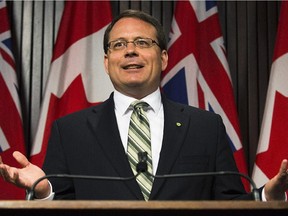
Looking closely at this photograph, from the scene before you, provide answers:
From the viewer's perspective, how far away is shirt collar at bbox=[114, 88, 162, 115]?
99.4 inches

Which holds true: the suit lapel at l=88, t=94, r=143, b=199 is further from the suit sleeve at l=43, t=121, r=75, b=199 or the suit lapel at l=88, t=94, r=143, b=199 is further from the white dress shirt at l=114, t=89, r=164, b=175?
the suit sleeve at l=43, t=121, r=75, b=199

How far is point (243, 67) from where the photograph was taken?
13.0ft

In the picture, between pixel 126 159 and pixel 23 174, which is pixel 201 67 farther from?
pixel 23 174

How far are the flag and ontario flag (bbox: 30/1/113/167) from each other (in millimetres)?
115

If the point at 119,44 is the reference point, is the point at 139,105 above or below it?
below

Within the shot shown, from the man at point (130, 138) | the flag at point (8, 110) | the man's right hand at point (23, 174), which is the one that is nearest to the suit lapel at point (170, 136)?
the man at point (130, 138)

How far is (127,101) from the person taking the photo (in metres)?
2.54

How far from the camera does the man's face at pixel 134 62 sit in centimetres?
252

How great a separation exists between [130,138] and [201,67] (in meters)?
1.43

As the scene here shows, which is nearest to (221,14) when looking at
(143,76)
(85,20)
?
(85,20)

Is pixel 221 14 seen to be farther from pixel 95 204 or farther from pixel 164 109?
pixel 95 204

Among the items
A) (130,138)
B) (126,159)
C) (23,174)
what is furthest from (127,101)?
(23,174)

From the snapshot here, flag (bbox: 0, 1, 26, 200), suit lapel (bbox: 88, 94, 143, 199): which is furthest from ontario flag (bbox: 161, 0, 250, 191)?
suit lapel (bbox: 88, 94, 143, 199)

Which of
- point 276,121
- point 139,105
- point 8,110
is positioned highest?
point 139,105
